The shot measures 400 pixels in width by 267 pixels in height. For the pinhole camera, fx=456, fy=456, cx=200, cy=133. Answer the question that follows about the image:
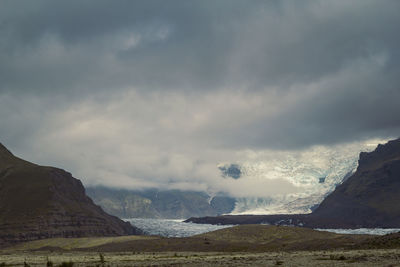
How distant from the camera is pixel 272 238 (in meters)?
193

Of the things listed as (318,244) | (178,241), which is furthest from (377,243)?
(178,241)

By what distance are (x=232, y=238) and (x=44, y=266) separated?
5555 inches

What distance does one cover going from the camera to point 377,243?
97.4m

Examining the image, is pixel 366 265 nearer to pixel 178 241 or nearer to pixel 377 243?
pixel 377 243

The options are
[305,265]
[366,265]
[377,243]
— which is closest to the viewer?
[366,265]

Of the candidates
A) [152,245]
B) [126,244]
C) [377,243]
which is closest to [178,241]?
[152,245]

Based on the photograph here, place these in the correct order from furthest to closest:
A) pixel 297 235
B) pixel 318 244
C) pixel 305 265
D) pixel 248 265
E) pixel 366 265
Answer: pixel 297 235
pixel 318 244
pixel 248 265
pixel 305 265
pixel 366 265

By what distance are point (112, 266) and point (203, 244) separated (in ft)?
367

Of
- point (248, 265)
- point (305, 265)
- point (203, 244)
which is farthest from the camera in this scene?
point (203, 244)

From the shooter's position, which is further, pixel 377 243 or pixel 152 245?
pixel 152 245

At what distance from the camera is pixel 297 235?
19712 cm

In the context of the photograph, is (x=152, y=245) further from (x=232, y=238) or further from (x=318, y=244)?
(x=318, y=244)

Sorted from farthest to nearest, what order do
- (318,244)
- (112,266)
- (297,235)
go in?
(297,235)
(318,244)
(112,266)

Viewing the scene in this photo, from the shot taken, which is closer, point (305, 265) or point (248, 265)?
point (305, 265)
